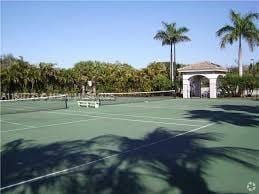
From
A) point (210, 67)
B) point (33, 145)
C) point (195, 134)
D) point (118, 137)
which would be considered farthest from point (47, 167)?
point (210, 67)

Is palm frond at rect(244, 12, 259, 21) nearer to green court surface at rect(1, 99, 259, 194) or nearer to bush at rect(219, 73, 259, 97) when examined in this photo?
bush at rect(219, 73, 259, 97)

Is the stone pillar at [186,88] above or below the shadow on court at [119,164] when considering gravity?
above

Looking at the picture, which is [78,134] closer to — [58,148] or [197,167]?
[58,148]

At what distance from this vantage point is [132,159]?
990 centimetres

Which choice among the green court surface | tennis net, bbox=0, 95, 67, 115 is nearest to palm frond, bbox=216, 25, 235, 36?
tennis net, bbox=0, 95, 67, 115

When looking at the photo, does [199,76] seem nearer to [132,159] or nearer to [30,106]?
[30,106]

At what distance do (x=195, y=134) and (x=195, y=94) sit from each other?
3200 cm

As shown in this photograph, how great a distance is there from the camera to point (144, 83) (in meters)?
47.3

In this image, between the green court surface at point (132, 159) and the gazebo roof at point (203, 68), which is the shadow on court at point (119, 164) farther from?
the gazebo roof at point (203, 68)

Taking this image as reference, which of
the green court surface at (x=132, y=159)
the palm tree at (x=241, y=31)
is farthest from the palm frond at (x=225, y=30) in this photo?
the green court surface at (x=132, y=159)

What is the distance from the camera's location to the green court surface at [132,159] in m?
7.49

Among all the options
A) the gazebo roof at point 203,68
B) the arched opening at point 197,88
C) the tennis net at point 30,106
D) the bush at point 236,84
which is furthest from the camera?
the arched opening at point 197,88

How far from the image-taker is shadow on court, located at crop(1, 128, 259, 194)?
744 cm

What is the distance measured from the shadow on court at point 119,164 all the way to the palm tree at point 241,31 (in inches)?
1240
